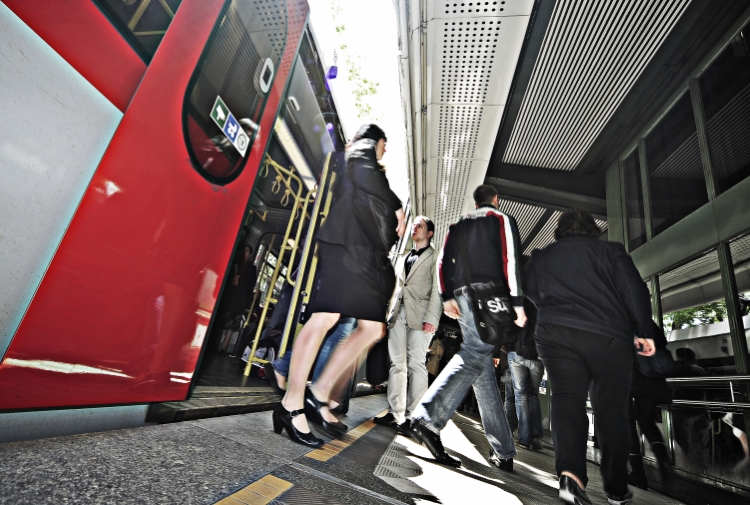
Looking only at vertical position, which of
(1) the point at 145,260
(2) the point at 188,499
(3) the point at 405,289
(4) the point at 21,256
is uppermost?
(3) the point at 405,289

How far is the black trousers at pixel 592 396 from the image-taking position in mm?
1788

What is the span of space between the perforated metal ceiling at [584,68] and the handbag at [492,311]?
3.23m

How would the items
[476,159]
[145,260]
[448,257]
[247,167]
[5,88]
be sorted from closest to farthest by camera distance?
1. [5,88]
2. [145,260]
3. [247,167]
4. [448,257]
5. [476,159]

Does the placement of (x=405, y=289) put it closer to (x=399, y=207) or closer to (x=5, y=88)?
(x=399, y=207)

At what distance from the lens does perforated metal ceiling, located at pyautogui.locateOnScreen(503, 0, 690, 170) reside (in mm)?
3666

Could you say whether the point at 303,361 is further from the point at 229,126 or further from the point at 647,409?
the point at 647,409

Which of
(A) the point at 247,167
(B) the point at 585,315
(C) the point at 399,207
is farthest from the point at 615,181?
(A) the point at 247,167

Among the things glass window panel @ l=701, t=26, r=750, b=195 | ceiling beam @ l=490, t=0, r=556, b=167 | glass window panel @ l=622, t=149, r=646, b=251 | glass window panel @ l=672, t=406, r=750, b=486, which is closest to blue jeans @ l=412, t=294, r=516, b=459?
glass window panel @ l=672, t=406, r=750, b=486

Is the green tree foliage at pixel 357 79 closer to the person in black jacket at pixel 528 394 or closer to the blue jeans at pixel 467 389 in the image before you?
the blue jeans at pixel 467 389

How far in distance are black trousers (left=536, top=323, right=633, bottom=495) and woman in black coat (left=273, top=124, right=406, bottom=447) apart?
95cm

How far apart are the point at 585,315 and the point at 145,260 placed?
79.4 inches

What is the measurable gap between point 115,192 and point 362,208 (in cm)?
104

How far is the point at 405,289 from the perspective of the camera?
3.57m

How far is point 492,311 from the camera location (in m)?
2.17
